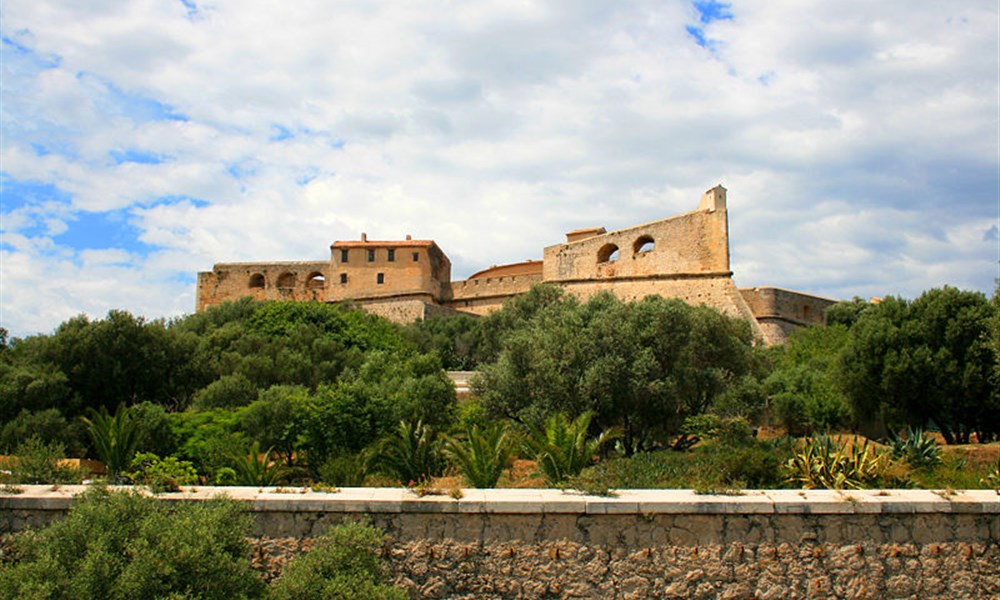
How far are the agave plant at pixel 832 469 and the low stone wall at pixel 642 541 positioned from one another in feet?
5.91

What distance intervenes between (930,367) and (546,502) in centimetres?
1492

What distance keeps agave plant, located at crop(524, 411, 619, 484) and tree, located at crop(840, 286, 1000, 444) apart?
1078cm

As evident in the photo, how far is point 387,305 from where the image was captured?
39.6m

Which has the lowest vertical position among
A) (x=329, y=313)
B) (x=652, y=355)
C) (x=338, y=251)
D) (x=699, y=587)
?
(x=699, y=587)

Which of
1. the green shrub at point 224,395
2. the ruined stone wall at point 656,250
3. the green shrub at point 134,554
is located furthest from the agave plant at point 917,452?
the ruined stone wall at point 656,250

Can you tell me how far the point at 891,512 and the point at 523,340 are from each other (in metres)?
10.7

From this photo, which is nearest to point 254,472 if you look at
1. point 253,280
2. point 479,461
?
point 479,461

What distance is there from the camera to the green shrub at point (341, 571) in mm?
5793

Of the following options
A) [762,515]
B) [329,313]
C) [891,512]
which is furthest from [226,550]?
[329,313]

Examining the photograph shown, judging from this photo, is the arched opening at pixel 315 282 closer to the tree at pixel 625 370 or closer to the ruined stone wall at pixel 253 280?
the ruined stone wall at pixel 253 280

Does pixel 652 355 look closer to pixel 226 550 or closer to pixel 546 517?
pixel 546 517

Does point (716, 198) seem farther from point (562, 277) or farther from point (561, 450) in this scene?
point (561, 450)

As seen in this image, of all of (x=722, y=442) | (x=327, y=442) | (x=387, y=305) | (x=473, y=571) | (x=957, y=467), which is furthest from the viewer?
(x=387, y=305)

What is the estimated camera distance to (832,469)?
8.95 metres
